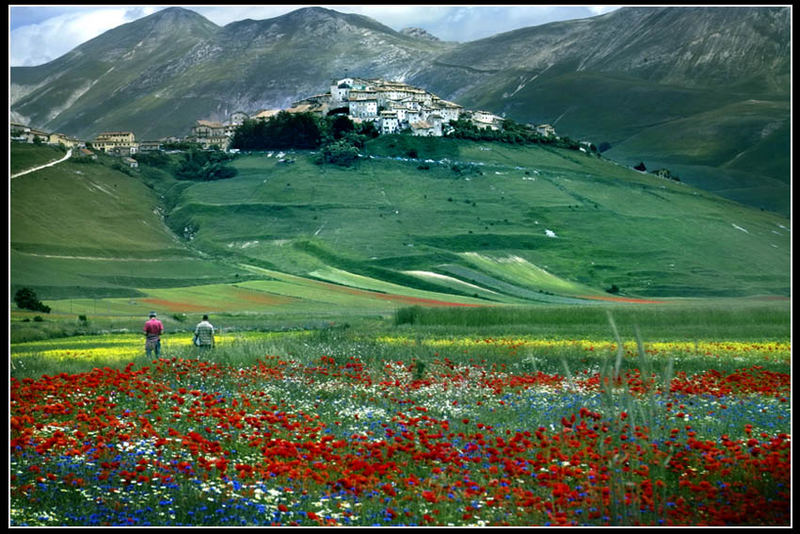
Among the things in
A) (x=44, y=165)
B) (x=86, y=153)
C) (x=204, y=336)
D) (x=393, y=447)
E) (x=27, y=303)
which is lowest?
(x=27, y=303)

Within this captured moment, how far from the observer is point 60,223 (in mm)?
Answer: 132000

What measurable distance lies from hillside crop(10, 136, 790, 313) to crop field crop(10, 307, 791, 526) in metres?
54.8

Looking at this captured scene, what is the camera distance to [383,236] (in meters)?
148

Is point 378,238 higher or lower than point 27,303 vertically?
higher

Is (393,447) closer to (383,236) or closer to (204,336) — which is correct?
(204,336)

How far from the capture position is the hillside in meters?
104

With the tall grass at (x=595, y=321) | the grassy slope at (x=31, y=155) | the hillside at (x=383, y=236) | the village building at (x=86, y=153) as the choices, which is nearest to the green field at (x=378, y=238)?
the hillside at (x=383, y=236)

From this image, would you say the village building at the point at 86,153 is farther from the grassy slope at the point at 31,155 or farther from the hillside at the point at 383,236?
the grassy slope at the point at 31,155

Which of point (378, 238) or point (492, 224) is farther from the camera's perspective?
point (492, 224)

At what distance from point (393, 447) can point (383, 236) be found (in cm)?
13387

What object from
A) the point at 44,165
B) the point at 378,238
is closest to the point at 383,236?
the point at 378,238

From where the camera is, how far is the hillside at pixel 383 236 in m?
104

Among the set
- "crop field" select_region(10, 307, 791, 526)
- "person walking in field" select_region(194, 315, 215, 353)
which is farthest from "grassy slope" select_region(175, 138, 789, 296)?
"crop field" select_region(10, 307, 791, 526)

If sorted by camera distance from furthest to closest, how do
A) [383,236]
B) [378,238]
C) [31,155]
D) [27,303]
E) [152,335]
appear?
[31,155], [383,236], [378,238], [27,303], [152,335]
